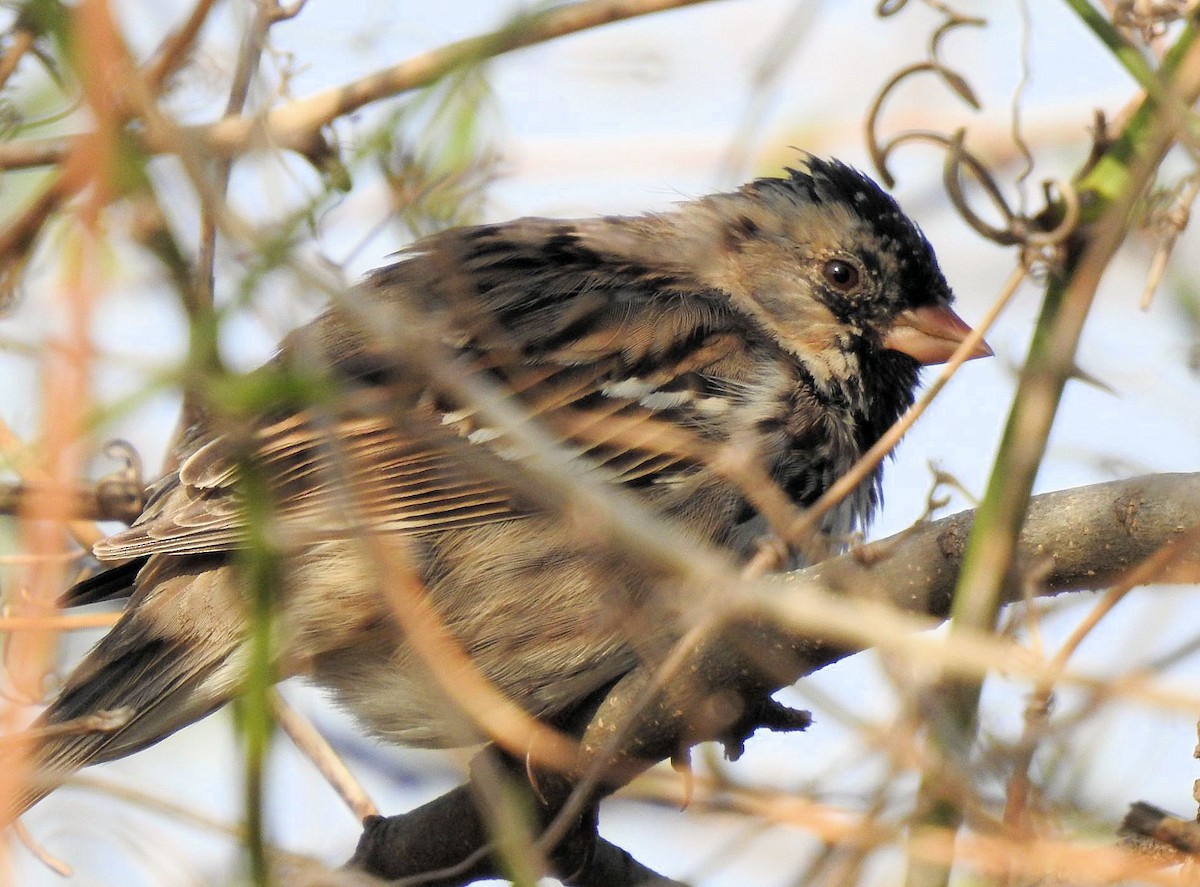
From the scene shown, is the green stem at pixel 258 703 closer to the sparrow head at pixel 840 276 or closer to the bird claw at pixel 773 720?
the bird claw at pixel 773 720

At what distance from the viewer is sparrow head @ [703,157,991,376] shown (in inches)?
155

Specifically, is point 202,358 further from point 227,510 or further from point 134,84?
point 227,510

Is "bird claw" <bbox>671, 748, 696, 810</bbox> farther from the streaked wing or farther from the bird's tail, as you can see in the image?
the bird's tail

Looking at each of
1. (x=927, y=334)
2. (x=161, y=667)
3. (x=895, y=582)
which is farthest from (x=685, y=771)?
(x=927, y=334)

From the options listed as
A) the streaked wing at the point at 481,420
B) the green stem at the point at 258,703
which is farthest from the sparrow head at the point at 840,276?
the green stem at the point at 258,703

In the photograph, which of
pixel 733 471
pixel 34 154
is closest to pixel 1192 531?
pixel 733 471

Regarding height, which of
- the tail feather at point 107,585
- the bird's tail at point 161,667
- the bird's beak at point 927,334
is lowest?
the bird's tail at point 161,667

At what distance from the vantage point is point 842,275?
13.2 feet

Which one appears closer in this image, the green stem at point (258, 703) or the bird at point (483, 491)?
the green stem at point (258, 703)

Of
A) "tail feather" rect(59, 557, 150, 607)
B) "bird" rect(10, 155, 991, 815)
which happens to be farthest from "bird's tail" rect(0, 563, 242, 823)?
"tail feather" rect(59, 557, 150, 607)

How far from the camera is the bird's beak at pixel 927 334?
3883 mm

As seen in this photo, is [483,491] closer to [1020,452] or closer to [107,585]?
[107,585]

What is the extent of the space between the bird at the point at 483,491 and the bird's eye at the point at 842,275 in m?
0.16

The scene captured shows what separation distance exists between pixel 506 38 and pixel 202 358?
0.90 m
